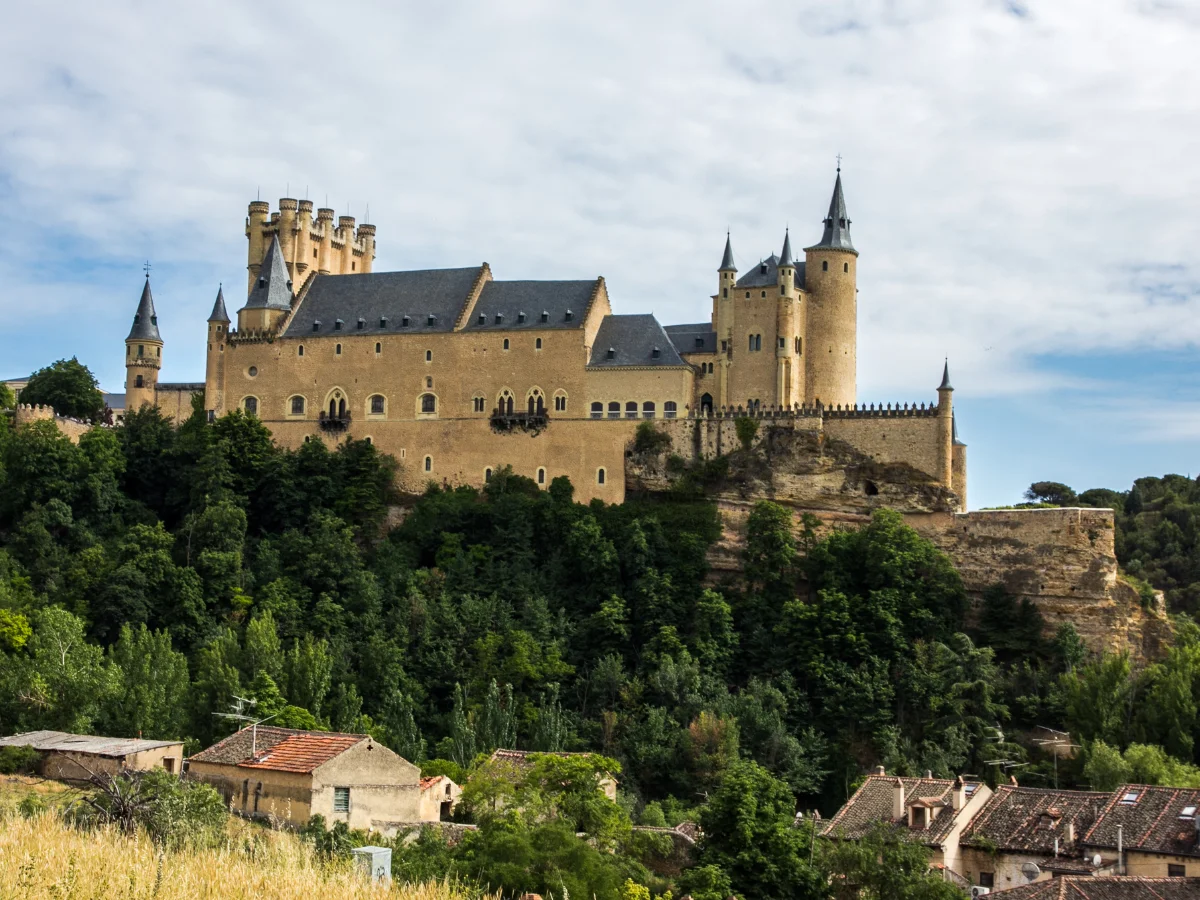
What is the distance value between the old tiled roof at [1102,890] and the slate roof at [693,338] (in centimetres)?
3768

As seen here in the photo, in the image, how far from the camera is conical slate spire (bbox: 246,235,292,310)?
252ft

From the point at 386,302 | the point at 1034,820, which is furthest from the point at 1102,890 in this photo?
the point at 386,302

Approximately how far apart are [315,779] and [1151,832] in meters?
20.6

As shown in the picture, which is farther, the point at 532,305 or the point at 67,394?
the point at 67,394

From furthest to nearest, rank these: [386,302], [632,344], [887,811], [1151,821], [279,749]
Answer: [386,302] < [632,344] < [887,811] < [1151,821] < [279,749]

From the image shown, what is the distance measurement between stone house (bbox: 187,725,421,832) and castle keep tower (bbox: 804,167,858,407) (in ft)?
107

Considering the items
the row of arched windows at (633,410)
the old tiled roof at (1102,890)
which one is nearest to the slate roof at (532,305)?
the row of arched windows at (633,410)

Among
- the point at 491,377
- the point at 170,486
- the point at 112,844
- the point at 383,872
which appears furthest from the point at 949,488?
the point at 112,844

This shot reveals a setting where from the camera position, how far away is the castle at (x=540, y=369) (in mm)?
70062

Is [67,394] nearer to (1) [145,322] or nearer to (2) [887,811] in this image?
(1) [145,322]

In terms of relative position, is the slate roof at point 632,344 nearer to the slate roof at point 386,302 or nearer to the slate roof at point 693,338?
the slate roof at point 693,338

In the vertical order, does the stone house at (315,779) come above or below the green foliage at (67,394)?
below

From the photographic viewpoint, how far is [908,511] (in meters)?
68.4

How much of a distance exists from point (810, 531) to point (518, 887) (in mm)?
35638
